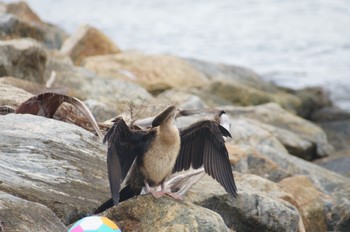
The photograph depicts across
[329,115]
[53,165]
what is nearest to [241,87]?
[329,115]

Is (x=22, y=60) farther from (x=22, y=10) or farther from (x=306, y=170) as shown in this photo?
(x=22, y=10)

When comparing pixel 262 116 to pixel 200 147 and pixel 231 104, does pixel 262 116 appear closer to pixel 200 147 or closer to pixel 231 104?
pixel 231 104

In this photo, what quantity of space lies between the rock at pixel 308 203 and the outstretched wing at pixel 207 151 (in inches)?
83.8

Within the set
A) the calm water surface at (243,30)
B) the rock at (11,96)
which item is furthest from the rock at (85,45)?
the rock at (11,96)

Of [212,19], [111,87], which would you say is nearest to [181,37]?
[212,19]

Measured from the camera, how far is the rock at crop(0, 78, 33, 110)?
7492 millimetres

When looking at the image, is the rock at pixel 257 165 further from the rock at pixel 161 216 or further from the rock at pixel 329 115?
the rock at pixel 329 115

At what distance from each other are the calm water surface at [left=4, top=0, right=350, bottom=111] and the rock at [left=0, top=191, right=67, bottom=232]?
1455cm

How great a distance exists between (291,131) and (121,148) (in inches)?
317

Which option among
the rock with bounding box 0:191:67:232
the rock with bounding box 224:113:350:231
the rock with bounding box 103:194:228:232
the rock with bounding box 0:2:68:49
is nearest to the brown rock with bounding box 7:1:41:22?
the rock with bounding box 0:2:68:49

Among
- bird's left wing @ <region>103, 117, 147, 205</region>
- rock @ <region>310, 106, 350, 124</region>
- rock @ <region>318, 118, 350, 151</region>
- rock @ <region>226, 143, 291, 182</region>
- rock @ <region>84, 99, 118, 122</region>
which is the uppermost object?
bird's left wing @ <region>103, 117, 147, 205</region>

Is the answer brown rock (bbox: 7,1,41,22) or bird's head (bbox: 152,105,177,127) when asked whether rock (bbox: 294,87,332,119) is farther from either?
bird's head (bbox: 152,105,177,127)

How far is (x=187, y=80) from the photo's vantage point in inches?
612

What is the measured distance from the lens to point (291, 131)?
13266 millimetres
